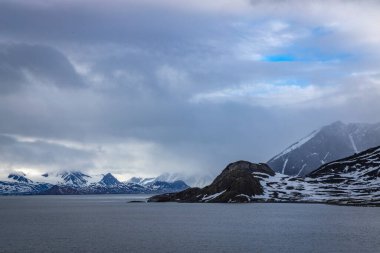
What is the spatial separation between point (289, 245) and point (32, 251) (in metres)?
57.0

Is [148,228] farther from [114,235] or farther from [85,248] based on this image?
[85,248]

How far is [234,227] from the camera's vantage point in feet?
515

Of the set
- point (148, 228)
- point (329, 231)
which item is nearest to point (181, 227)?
point (148, 228)

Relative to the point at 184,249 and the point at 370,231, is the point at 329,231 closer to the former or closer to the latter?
the point at 370,231

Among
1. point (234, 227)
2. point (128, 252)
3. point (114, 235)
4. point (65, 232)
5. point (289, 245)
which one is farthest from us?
point (234, 227)

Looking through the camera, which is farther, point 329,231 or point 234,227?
point 234,227

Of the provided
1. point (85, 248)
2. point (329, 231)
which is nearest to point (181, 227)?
point (329, 231)

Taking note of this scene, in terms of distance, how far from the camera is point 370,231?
138625 mm

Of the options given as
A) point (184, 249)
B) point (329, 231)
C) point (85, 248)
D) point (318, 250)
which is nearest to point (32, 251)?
point (85, 248)

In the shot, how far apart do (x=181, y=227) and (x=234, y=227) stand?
58.3ft

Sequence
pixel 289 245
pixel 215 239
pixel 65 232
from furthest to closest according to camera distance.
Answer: pixel 65 232 → pixel 215 239 → pixel 289 245

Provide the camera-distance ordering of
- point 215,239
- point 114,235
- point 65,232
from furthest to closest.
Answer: point 65,232 < point 114,235 < point 215,239

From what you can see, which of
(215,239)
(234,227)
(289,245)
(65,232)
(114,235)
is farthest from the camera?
(234,227)

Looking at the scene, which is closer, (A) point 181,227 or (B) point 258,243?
(B) point 258,243
